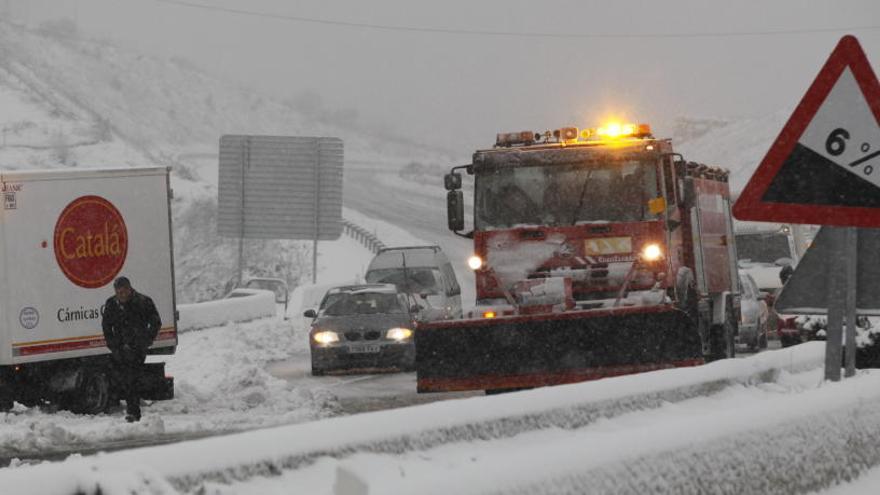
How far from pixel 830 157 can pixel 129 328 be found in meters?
11.3

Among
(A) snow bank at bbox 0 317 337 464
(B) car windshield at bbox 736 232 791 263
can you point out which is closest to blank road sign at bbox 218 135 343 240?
(B) car windshield at bbox 736 232 791 263

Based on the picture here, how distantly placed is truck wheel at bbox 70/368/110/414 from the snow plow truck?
496cm

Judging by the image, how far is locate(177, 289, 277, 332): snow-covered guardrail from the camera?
33.1 meters

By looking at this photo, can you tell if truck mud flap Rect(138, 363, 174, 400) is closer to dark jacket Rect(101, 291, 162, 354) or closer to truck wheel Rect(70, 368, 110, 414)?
truck wheel Rect(70, 368, 110, 414)

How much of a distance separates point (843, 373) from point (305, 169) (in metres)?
48.2

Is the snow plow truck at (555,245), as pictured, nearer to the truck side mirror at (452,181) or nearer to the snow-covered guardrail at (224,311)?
the truck side mirror at (452,181)

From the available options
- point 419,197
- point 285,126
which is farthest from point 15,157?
point 285,126

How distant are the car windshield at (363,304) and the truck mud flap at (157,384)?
6779 mm

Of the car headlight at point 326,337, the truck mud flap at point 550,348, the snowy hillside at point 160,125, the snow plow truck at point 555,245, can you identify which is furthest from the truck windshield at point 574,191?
the snowy hillside at point 160,125

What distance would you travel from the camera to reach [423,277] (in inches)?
1276

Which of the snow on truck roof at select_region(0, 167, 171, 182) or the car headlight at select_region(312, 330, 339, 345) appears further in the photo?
the car headlight at select_region(312, 330, 339, 345)

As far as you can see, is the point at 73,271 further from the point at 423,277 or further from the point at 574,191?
the point at 423,277

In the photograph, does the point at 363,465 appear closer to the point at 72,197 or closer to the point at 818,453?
the point at 818,453

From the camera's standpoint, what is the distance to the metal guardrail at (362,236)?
2628 inches
